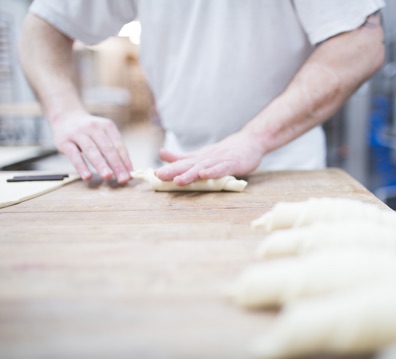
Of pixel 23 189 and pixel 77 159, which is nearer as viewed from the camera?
pixel 23 189

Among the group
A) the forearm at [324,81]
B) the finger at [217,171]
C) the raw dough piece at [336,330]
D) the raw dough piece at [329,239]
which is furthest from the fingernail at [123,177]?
the raw dough piece at [336,330]

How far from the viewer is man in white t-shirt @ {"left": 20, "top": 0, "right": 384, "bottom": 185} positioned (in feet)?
3.58

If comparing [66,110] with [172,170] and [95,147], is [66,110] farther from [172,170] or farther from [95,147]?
[172,170]

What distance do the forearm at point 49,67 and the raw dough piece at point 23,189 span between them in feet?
0.78

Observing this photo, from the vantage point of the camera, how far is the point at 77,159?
117 centimetres

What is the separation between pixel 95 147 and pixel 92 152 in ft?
0.06

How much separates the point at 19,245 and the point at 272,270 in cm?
44

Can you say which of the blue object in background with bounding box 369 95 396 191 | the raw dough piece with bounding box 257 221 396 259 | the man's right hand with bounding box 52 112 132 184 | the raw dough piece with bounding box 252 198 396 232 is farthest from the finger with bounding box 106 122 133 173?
the blue object in background with bounding box 369 95 396 191

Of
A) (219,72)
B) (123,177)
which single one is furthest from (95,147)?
(219,72)

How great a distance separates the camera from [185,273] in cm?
55

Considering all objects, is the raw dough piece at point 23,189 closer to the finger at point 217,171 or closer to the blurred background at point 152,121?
the finger at point 217,171

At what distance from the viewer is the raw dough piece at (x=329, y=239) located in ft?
1.80

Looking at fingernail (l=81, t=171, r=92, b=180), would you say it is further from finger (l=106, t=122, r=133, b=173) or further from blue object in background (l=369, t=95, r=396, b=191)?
blue object in background (l=369, t=95, r=396, b=191)

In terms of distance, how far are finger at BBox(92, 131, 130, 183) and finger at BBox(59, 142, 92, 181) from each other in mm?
62
